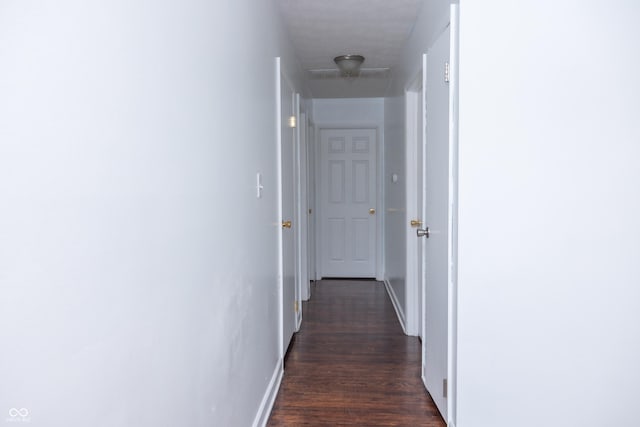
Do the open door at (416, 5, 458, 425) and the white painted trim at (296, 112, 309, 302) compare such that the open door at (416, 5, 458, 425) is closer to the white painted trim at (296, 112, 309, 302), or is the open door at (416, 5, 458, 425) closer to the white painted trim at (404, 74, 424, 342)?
the white painted trim at (404, 74, 424, 342)

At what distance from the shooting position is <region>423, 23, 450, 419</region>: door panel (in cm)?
217

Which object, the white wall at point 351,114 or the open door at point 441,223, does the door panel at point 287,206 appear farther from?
the white wall at point 351,114

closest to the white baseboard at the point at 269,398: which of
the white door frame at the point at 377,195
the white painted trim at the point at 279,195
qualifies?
the white painted trim at the point at 279,195

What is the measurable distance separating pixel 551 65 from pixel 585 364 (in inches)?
50.8

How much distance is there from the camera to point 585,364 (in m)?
1.95

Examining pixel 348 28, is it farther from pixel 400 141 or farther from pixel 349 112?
pixel 349 112

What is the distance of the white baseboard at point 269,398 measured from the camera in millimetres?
2134

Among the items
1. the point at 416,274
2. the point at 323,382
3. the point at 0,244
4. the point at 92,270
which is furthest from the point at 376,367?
the point at 0,244

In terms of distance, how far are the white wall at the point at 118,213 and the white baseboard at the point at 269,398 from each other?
474 mm

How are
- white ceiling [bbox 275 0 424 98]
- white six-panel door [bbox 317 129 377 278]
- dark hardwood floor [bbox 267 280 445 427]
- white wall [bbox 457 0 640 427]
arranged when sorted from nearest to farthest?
white wall [bbox 457 0 640 427] < dark hardwood floor [bbox 267 280 445 427] < white ceiling [bbox 275 0 424 98] < white six-panel door [bbox 317 129 377 278]

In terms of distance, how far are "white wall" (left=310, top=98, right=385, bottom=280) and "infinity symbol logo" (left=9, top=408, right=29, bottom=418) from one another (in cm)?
507

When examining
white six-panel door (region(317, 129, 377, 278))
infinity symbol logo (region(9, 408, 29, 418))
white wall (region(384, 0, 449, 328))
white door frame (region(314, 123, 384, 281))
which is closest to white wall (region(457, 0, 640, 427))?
white wall (region(384, 0, 449, 328))

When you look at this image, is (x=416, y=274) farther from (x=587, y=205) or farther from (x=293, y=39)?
(x=293, y=39)

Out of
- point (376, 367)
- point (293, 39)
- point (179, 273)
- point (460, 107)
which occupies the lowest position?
point (376, 367)
